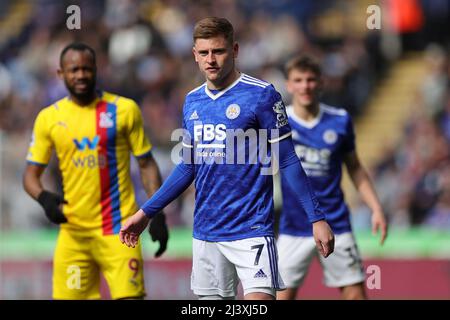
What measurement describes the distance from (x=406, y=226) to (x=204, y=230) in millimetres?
8346

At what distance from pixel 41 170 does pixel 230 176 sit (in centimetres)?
239

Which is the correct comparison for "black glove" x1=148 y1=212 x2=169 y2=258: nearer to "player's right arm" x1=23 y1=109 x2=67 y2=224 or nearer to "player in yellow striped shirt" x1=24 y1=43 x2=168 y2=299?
"player in yellow striped shirt" x1=24 y1=43 x2=168 y2=299

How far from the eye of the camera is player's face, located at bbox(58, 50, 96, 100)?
8.84 meters

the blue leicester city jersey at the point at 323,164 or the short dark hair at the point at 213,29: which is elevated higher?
the short dark hair at the point at 213,29

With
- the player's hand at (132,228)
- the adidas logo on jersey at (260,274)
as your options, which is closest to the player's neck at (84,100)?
the player's hand at (132,228)

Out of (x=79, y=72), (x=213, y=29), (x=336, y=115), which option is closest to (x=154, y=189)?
(x=79, y=72)

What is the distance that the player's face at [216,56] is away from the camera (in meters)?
7.22

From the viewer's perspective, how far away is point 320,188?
31.4ft

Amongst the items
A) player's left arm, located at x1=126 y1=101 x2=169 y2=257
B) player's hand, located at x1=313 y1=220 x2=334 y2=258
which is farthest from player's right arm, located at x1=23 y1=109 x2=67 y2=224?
player's hand, located at x1=313 y1=220 x2=334 y2=258

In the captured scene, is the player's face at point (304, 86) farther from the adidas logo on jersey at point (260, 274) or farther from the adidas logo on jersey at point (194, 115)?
the adidas logo on jersey at point (260, 274)

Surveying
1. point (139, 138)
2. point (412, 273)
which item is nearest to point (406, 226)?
point (412, 273)

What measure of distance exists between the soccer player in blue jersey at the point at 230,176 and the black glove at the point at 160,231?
131 cm

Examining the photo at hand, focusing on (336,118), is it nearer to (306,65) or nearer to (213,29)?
(306,65)
